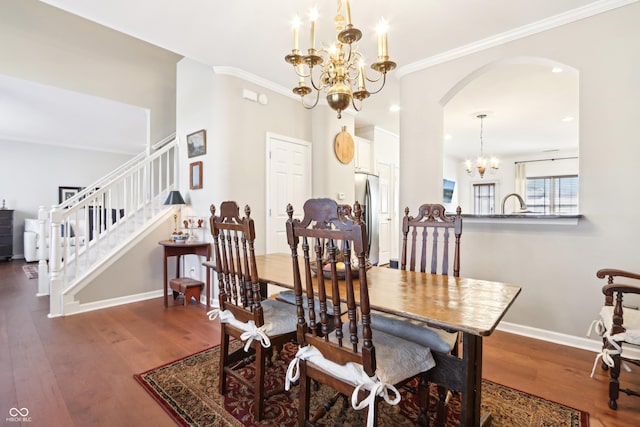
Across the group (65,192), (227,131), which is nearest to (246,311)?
(227,131)

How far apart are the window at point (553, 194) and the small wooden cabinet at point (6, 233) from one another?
12006 millimetres

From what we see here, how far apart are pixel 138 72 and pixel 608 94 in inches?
230

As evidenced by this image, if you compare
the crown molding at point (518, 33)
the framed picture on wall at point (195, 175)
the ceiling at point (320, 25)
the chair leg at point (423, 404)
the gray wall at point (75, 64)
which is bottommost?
the chair leg at point (423, 404)

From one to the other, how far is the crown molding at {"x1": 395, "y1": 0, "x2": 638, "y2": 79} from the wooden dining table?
2.27 m

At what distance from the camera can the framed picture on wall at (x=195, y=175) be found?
3.79 metres

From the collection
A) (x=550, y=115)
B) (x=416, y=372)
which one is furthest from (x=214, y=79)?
(x=550, y=115)

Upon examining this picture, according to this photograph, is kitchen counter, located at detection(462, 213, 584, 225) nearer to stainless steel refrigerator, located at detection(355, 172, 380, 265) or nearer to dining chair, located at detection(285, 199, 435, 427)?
dining chair, located at detection(285, 199, 435, 427)

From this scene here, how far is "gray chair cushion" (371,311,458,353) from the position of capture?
146 centimetres

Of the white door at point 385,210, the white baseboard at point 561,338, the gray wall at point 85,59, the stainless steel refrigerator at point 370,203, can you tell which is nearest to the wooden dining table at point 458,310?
the white baseboard at point 561,338

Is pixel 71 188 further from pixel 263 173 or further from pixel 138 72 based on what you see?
pixel 263 173

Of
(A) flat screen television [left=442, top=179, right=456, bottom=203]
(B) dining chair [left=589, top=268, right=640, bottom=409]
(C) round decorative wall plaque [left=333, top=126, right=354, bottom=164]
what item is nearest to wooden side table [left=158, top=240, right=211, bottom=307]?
(C) round decorative wall plaque [left=333, top=126, right=354, bottom=164]

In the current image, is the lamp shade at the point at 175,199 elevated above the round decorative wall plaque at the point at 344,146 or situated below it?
below

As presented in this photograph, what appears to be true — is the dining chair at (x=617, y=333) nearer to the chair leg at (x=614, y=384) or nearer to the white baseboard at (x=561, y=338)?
the chair leg at (x=614, y=384)

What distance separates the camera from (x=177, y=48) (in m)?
3.04
